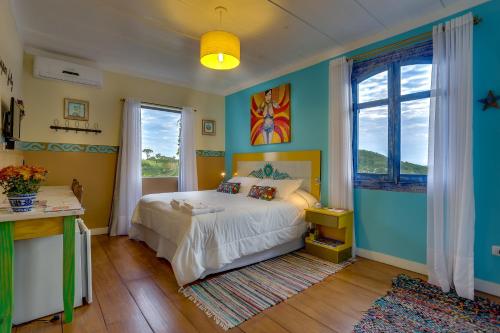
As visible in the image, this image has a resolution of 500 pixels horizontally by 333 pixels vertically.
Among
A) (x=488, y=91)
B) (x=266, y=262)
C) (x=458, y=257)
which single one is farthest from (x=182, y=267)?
(x=488, y=91)

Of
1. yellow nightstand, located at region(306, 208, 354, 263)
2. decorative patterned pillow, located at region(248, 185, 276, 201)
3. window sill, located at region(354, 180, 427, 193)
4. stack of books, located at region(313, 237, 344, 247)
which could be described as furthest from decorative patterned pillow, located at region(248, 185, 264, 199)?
window sill, located at region(354, 180, 427, 193)

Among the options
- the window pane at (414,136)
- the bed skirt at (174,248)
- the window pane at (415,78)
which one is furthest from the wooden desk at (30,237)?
the window pane at (415,78)

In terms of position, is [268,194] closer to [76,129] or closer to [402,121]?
[402,121]

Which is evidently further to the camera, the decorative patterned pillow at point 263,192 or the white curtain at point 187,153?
the white curtain at point 187,153

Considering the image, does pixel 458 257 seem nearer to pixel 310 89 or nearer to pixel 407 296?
pixel 407 296

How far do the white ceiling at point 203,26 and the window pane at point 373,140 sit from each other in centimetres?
90

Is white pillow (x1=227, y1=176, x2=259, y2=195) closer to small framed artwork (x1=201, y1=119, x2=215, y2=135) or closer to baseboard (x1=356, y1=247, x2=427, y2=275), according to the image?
small framed artwork (x1=201, y1=119, x2=215, y2=135)

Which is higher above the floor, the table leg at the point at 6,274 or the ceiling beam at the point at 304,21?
the ceiling beam at the point at 304,21

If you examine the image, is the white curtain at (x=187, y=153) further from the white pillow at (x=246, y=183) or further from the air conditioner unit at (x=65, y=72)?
the air conditioner unit at (x=65, y=72)

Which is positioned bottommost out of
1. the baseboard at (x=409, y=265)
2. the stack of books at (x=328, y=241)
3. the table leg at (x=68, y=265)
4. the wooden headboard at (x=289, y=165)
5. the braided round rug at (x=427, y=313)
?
the braided round rug at (x=427, y=313)

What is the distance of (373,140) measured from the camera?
10.3 ft

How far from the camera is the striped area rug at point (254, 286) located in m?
2.03

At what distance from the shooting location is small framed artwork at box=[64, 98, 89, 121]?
377 centimetres

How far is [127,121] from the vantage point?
4164mm
